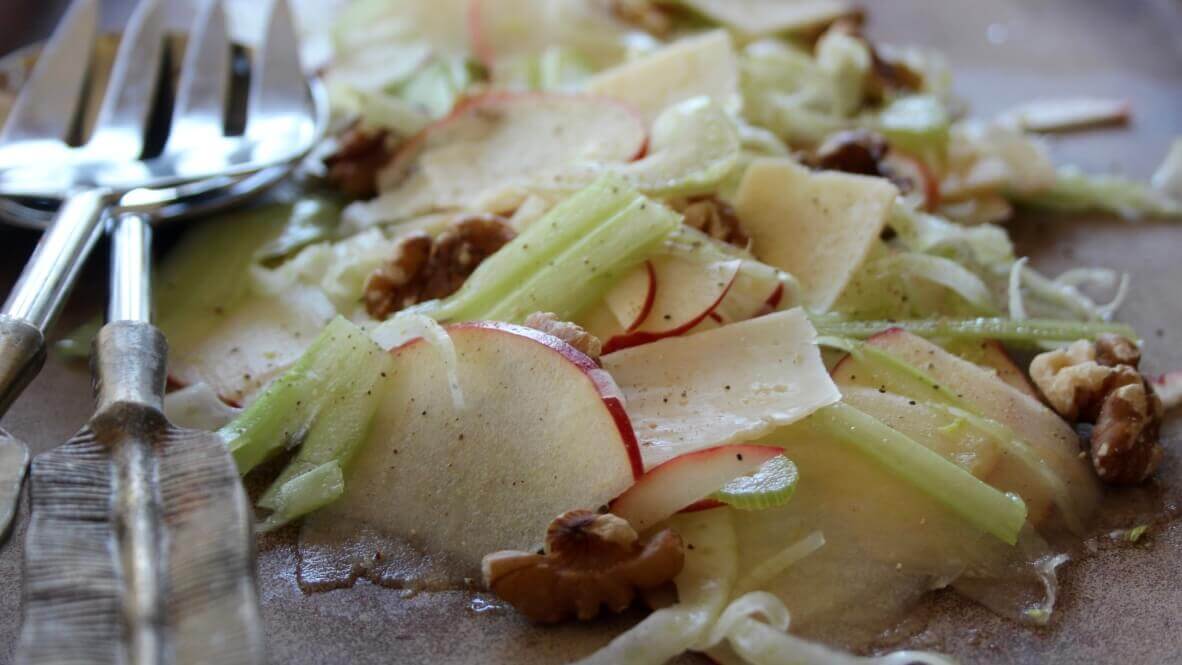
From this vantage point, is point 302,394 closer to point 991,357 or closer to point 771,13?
point 991,357

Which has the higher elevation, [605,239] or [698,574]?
[605,239]

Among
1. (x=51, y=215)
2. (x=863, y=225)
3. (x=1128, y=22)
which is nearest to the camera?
(x=863, y=225)

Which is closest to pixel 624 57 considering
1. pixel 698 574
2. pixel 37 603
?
pixel 698 574

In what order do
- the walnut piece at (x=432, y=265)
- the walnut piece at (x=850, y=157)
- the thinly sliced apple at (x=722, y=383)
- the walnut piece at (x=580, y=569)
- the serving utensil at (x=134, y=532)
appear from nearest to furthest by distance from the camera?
1. the serving utensil at (x=134, y=532)
2. the walnut piece at (x=580, y=569)
3. the thinly sliced apple at (x=722, y=383)
4. the walnut piece at (x=432, y=265)
5. the walnut piece at (x=850, y=157)

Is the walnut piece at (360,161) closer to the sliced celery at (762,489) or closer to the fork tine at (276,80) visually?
the fork tine at (276,80)

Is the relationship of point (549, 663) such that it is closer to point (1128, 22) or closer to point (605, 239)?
point (605, 239)

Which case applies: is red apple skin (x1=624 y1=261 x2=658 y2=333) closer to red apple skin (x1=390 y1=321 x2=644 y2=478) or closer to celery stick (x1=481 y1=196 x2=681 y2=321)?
celery stick (x1=481 y1=196 x2=681 y2=321)

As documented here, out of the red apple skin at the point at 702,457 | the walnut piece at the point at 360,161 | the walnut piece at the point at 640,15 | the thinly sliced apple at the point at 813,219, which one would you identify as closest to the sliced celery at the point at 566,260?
the thinly sliced apple at the point at 813,219
